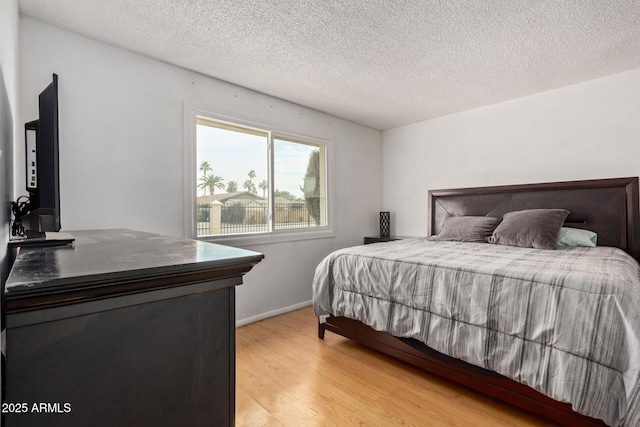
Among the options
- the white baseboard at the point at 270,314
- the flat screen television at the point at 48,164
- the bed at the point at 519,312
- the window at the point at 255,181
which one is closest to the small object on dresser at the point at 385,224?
the window at the point at 255,181

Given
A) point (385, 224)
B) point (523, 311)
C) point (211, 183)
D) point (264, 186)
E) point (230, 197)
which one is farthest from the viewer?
point (385, 224)

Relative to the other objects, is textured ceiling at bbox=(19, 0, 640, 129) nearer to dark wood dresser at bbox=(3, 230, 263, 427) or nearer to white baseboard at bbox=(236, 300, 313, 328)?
dark wood dresser at bbox=(3, 230, 263, 427)

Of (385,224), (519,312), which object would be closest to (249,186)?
(385,224)

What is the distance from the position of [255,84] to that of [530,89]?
288cm

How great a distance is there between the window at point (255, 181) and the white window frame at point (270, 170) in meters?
0.02

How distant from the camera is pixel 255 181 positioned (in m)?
3.28

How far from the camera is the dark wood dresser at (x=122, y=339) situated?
520 millimetres

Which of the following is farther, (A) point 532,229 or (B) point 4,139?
(A) point 532,229

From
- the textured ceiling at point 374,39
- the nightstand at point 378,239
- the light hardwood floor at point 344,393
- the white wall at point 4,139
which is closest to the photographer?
the white wall at point 4,139

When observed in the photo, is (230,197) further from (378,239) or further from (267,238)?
(378,239)

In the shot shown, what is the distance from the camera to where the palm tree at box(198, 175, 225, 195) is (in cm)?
287

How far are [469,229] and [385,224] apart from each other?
1464 mm

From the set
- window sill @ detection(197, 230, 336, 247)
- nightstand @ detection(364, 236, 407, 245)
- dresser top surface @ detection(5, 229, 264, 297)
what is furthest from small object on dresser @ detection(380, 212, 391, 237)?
dresser top surface @ detection(5, 229, 264, 297)

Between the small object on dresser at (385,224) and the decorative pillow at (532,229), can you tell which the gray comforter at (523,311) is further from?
the small object on dresser at (385,224)
